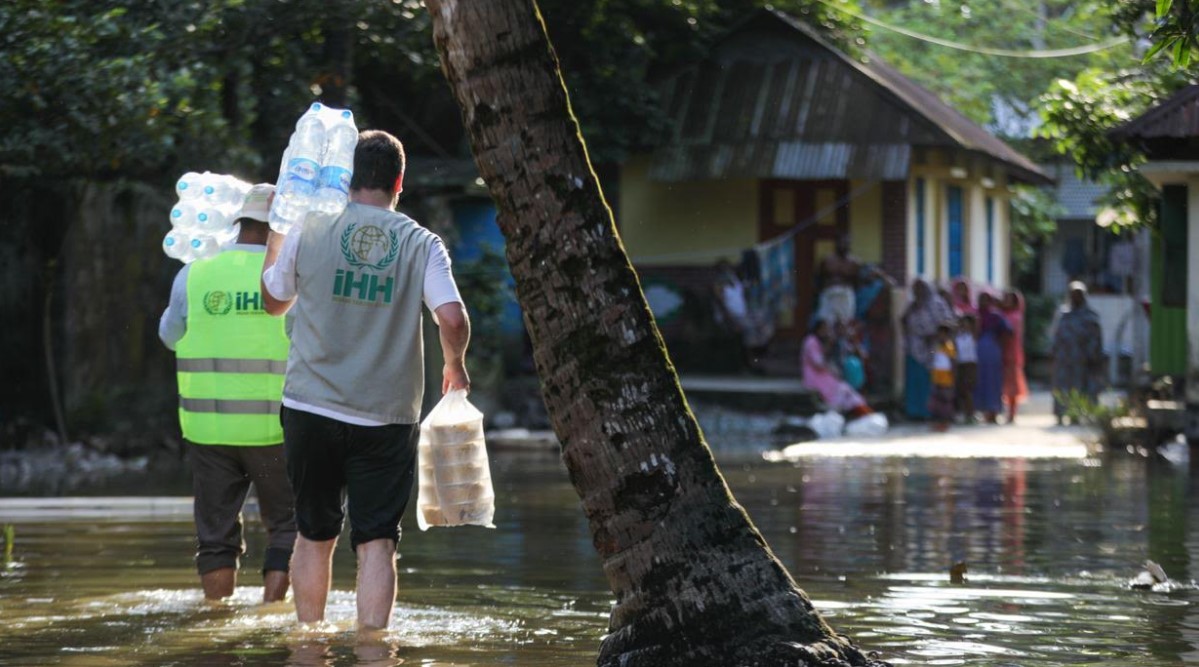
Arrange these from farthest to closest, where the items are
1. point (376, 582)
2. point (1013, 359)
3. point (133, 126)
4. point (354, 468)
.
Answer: point (1013, 359) → point (133, 126) → point (376, 582) → point (354, 468)

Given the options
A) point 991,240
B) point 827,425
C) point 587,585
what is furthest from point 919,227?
point 587,585

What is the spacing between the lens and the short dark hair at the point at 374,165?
7211 millimetres

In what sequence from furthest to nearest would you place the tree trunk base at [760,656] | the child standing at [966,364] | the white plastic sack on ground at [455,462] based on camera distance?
the child standing at [966,364] → the white plastic sack on ground at [455,462] → the tree trunk base at [760,656]

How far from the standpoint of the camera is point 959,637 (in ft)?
24.8

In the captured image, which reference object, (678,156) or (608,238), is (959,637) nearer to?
(608,238)

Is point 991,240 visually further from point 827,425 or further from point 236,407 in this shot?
point 236,407

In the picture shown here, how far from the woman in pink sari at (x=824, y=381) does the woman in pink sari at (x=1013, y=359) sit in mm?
2611

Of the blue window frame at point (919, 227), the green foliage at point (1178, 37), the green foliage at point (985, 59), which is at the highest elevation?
the green foliage at point (985, 59)

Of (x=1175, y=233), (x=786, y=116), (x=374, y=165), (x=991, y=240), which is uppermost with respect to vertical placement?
(x=786, y=116)

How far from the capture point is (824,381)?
77.7ft

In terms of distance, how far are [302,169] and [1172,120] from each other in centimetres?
1298

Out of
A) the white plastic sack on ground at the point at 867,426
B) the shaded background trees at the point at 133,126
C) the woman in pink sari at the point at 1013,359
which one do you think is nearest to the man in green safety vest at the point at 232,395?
the shaded background trees at the point at 133,126

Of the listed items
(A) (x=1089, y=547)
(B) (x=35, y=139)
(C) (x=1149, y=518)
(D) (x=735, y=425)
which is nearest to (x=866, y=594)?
(A) (x=1089, y=547)

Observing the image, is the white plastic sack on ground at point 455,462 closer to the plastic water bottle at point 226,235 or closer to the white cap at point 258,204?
the white cap at point 258,204
